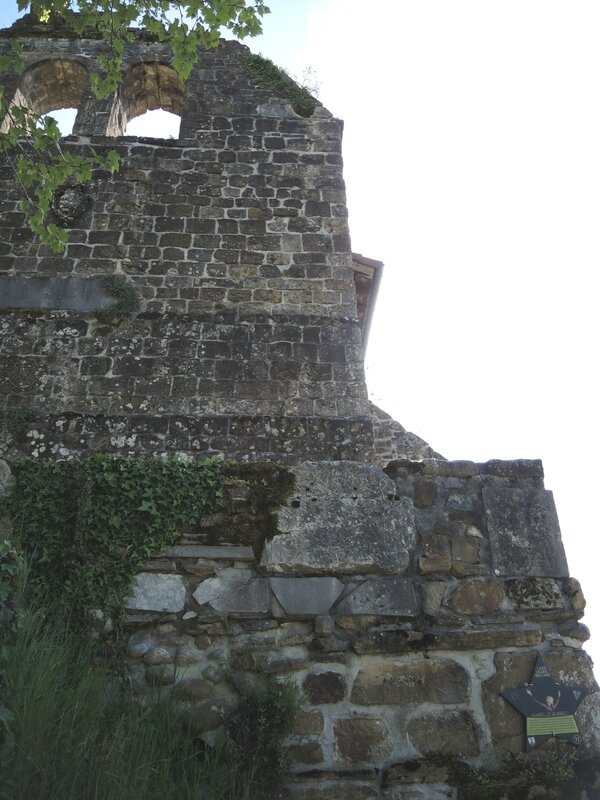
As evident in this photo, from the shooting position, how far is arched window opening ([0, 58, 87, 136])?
7.93 m

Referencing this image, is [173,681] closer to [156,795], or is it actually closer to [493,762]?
[156,795]

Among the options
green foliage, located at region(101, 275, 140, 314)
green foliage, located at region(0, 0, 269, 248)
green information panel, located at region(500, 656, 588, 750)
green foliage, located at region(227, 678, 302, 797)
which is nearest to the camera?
green foliage, located at region(227, 678, 302, 797)

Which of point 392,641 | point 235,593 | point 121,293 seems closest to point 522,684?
point 392,641

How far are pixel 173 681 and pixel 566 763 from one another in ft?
5.71

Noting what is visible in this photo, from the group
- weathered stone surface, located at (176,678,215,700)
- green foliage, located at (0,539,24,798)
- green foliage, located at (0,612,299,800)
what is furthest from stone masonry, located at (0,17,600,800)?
green foliage, located at (0,539,24,798)

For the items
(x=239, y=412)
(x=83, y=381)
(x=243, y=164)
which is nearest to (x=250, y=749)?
(x=239, y=412)

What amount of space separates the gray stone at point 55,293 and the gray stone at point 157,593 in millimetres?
3500

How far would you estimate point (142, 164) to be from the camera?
273 inches

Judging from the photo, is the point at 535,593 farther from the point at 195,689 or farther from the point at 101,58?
the point at 101,58

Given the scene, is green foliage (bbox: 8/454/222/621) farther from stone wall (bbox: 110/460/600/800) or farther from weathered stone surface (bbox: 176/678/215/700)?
weathered stone surface (bbox: 176/678/215/700)

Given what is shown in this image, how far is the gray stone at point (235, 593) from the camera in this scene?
10.2ft

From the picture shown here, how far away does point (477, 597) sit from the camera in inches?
128

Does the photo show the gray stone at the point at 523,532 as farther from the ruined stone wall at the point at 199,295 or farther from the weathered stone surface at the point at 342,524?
the ruined stone wall at the point at 199,295

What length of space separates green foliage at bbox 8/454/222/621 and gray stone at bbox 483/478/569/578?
1431mm
